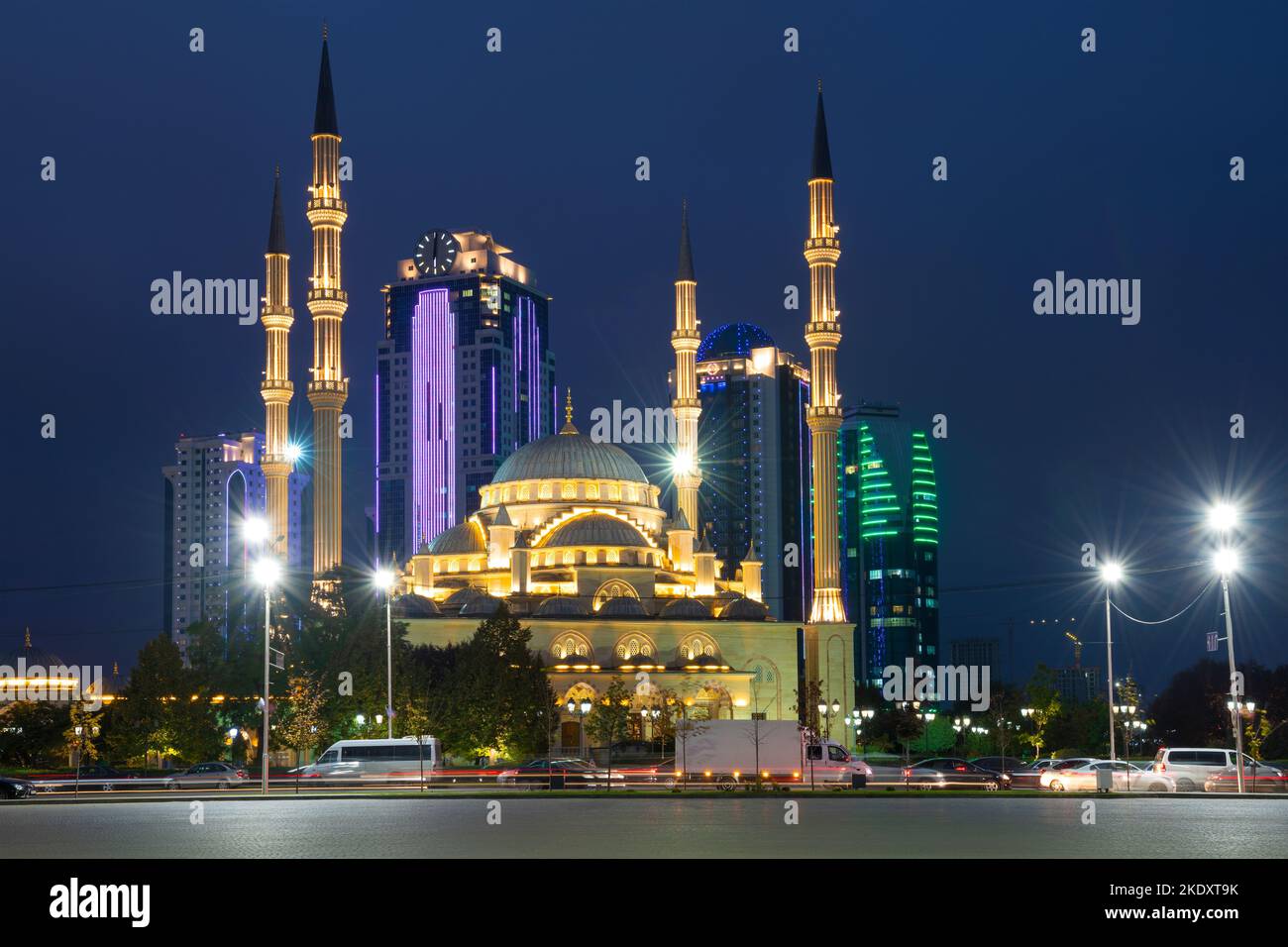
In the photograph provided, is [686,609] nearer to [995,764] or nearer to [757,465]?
[995,764]

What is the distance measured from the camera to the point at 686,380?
3775 inches

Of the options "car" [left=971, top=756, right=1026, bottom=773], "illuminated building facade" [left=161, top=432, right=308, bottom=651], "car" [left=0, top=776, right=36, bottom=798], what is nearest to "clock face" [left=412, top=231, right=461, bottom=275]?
"illuminated building facade" [left=161, top=432, right=308, bottom=651]

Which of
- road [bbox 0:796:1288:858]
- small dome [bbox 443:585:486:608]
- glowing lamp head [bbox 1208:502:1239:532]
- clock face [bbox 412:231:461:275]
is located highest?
clock face [bbox 412:231:461:275]

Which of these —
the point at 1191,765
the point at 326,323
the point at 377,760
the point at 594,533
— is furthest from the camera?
the point at 594,533

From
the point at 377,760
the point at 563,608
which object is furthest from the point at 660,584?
the point at 377,760

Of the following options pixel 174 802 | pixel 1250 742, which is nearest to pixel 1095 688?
pixel 1250 742

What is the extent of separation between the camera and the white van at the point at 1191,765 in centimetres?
4094

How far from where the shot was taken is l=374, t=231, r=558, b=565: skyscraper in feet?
536

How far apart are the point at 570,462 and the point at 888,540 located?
281 feet

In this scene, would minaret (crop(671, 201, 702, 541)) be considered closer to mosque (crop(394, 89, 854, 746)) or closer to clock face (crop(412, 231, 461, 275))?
mosque (crop(394, 89, 854, 746))

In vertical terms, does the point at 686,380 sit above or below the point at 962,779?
above

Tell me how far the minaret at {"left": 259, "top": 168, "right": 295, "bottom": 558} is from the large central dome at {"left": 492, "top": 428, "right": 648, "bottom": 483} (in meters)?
19.2
